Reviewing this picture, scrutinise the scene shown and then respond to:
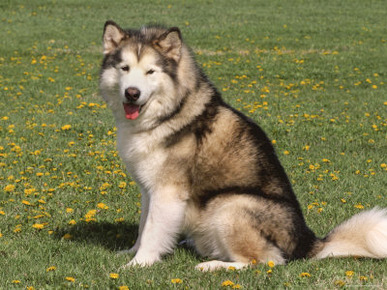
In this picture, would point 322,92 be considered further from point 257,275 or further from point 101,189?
point 257,275

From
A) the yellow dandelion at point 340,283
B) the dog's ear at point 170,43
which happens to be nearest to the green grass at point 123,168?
the yellow dandelion at point 340,283

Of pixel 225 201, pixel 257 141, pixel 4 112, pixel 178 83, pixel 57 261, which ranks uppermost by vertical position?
pixel 178 83

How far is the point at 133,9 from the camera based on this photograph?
25016 mm

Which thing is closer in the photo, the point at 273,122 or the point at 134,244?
the point at 134,244

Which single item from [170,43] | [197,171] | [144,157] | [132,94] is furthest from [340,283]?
[170,43]

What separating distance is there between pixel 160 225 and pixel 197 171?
538 mm

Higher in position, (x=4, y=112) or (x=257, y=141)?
(x=257, y=141)

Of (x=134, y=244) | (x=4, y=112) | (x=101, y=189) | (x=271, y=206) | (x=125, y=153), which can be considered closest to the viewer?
(x=271, y=206)

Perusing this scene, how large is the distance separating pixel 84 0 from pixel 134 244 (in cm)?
2370

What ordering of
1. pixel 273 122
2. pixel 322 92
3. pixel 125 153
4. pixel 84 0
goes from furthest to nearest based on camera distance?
1. pixel 84 0
2. pixel 322 92
3. pixel 273 122
4. pixel 125 153

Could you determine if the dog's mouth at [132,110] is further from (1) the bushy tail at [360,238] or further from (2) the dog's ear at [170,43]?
(1) the bushy tail at [360,238]

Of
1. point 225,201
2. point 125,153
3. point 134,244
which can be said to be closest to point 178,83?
point 125,153

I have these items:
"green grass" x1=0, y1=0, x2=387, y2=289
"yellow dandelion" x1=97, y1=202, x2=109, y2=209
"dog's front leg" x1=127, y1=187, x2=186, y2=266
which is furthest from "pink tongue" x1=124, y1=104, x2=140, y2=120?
"yellow dandelion" x1=97, y1=202, x2=109, y2=209

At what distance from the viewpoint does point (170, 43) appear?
4.88 meters
